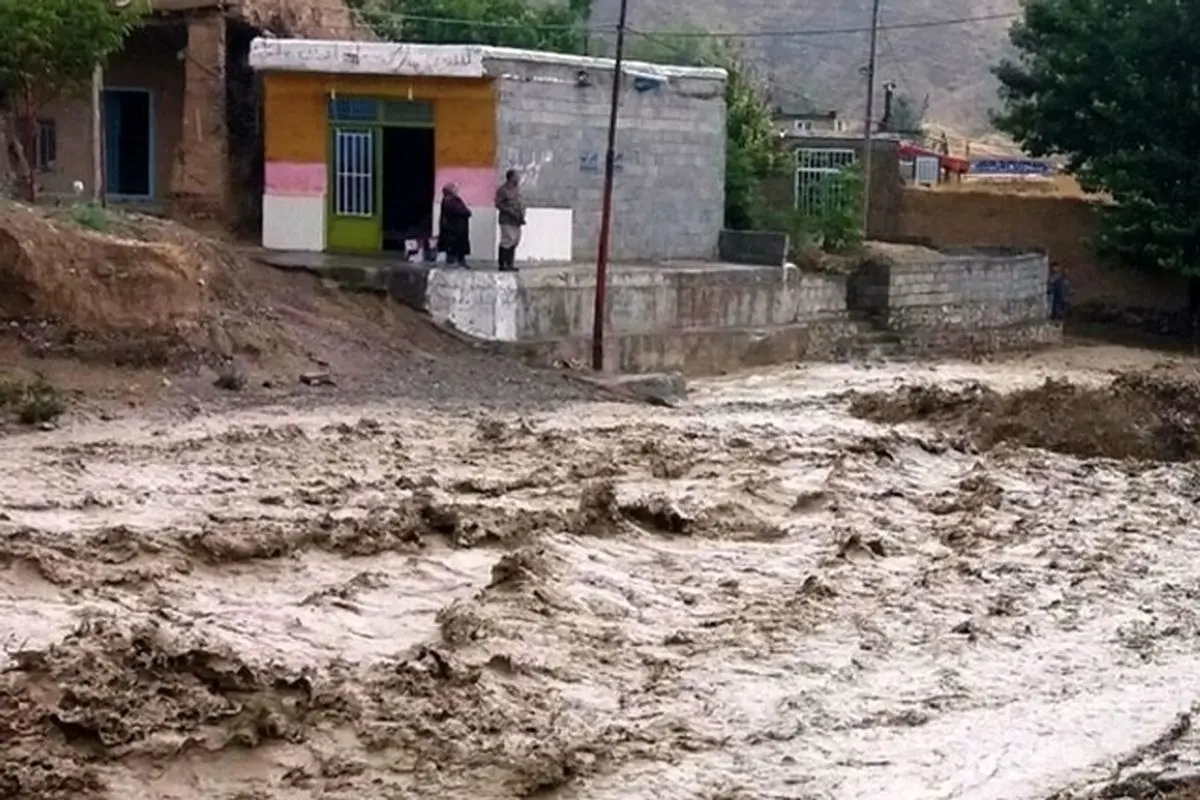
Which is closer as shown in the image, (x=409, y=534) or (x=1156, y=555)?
(x=409, y=534)

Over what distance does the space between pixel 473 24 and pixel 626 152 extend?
7.07 m

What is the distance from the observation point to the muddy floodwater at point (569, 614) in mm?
8422

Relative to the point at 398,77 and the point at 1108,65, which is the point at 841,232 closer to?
the point at 1108,65

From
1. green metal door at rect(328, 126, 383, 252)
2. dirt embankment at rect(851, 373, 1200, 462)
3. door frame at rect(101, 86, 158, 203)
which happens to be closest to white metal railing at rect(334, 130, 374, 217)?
green metal door at rect(328, 126, 383, 252)

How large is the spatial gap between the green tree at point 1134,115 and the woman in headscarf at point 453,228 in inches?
507

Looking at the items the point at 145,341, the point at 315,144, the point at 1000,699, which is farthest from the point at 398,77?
the point at 1000,699

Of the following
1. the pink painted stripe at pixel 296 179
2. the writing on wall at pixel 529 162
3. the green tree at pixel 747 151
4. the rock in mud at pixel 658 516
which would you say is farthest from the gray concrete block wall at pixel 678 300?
the rock in mud at pixel 658 516

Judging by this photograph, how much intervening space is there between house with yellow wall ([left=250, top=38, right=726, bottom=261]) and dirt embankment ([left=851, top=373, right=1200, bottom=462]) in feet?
16.8

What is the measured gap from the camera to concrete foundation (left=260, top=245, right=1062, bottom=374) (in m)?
21.7

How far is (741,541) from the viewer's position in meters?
14.0

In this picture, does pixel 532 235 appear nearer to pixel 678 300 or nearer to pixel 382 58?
pixel 678 300

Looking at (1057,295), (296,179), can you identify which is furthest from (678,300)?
(1057,295)

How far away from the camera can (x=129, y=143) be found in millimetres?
27484

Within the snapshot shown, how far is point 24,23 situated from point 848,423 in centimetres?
945
